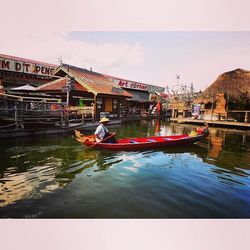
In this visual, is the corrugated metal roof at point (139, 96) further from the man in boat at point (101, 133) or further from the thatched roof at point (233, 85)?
the man in boat at point (101, 133)

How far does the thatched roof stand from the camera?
21891 millimetres

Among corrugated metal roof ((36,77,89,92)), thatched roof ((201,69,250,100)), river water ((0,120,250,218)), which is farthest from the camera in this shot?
thatched roof ((201,69,250,100))

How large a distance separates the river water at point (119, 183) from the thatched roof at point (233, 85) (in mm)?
13955

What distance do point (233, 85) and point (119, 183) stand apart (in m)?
21.0

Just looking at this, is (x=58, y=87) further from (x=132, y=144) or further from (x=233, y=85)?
(x=233, y=85)

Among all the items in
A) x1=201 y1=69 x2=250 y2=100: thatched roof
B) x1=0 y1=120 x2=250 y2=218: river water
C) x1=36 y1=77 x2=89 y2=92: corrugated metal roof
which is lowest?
x1=0 y1=120 x2=250 y2=218: river water

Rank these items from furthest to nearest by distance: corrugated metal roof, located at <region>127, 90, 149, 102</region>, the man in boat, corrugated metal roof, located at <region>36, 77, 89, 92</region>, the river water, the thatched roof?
corrugated metal roof, located at <region>127, 90, 149, 102</region>, the thatched roof, corrugated metal roof, located at <region>36, 77, 89, 92</region>, the man in boat, the river water

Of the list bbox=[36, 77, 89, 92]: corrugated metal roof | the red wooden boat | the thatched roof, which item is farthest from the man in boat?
the thatched roof

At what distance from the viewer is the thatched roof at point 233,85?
71.8ft

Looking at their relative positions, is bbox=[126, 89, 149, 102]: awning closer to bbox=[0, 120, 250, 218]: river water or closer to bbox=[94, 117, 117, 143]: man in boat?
bbox=[94, 117, 117, 143]: man in boat

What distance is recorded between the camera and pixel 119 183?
6.40 meters

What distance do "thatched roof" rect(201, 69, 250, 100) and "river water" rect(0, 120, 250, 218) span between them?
13955 millimetres

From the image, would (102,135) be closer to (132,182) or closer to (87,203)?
(132,182)

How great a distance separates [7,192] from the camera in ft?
18.1
